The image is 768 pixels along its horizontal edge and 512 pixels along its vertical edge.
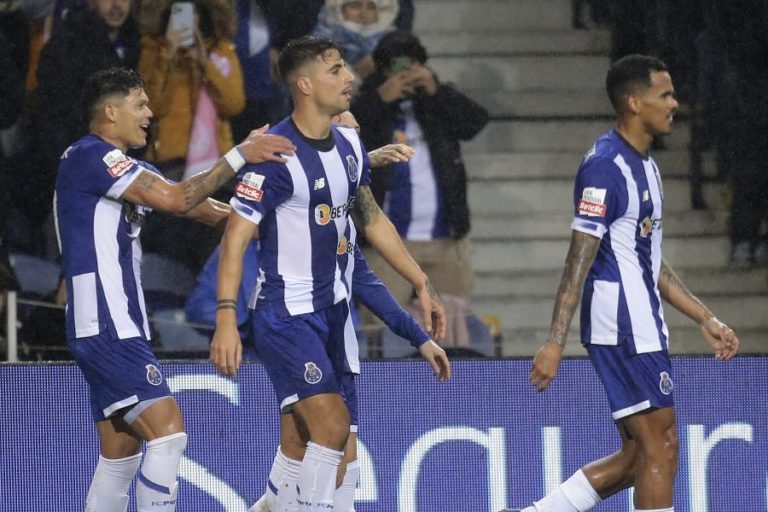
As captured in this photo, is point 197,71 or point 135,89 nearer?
point 135,89

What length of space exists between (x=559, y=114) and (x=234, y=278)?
4.05m

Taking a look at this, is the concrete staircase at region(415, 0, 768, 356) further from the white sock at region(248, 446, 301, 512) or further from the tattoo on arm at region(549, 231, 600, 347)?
the tattoo on arm at region(549, 231, 600, 347)

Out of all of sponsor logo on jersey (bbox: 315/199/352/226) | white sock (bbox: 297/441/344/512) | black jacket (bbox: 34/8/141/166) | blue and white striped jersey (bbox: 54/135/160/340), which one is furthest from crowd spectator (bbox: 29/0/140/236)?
white sock (bbox: 297/441/344/512)

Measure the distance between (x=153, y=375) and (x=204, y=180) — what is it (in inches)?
29.5

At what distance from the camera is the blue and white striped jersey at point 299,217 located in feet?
16.5

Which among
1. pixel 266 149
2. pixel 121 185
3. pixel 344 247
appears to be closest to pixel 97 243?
pixel 121 185

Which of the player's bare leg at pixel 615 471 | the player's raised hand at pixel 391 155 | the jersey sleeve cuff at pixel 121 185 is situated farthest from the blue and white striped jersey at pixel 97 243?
the player's bare leg at pixel 615 471

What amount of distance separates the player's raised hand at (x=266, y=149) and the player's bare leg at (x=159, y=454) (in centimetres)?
99

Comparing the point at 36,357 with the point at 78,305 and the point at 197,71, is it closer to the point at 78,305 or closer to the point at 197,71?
the point at 197,71

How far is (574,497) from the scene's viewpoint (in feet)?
17.6

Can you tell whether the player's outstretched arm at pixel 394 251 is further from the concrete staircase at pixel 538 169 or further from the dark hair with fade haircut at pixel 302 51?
the concrete staircase at pixel 538 169

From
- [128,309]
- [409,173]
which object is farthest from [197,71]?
[128,309]

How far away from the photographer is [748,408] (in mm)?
6422

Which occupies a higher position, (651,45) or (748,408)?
(651,45)
